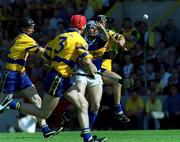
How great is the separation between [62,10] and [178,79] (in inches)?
192

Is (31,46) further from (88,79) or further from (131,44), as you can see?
(131,44)

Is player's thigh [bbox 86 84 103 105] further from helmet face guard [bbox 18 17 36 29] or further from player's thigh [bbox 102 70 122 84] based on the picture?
helmet face guard [bbox 18 17 36 29]

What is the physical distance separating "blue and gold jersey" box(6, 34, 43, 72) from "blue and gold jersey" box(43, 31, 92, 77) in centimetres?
148

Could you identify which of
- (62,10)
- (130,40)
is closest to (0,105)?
(130,40)

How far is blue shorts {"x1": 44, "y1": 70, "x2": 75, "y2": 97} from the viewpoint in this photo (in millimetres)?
14102

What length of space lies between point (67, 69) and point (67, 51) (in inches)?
11.8

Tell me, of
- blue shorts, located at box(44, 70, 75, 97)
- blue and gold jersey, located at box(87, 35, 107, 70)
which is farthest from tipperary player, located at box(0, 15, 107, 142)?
blue and gold jersey, located at box(87, 35, 107, 70)

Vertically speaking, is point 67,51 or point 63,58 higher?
point 67,51

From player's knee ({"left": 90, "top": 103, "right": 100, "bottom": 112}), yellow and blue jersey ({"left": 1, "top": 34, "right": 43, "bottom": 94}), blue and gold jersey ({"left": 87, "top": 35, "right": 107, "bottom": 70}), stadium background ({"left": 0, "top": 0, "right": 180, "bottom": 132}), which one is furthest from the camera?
stadium background ({"left": 0, "top": 0, "right": 180, "bottom": 132})

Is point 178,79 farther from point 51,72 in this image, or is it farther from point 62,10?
point 51,72

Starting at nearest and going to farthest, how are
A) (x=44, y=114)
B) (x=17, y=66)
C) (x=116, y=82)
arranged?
(x=44, y=114) < (x=17, y=66) < (x=116, y=82)

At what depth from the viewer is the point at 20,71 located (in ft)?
53.0

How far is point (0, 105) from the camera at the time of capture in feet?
52.9

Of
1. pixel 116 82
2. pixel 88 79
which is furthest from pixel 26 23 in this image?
pixel 116 82
